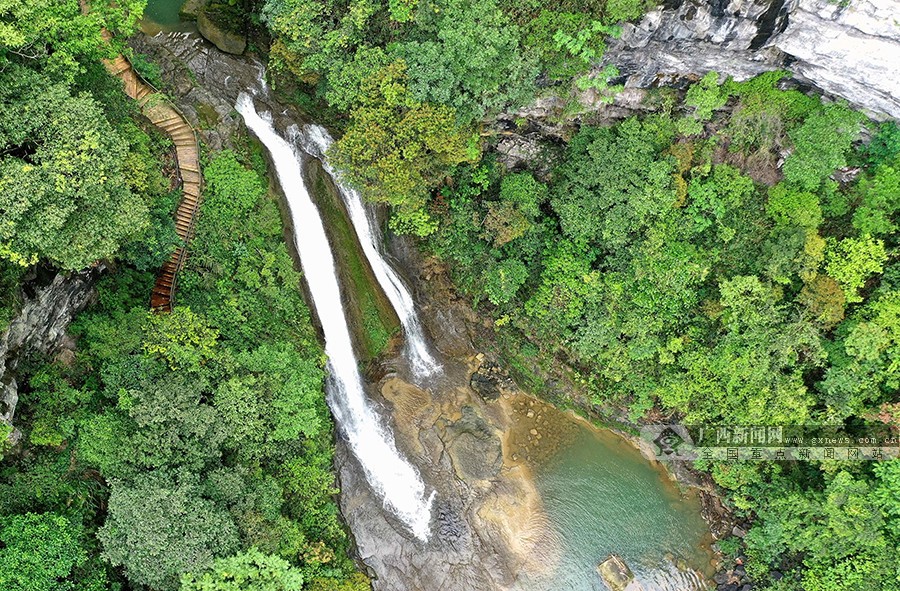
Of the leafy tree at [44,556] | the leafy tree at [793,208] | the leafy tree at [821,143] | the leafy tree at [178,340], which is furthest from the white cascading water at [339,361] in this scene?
the leafy tree at [821,143]

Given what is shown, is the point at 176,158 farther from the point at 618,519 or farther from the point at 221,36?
the point at 618,519

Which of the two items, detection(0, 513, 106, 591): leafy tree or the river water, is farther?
the river water

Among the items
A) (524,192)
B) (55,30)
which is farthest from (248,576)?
(524,192)

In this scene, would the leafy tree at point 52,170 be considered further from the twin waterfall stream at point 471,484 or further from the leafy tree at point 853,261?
the leafy tree at point 853,261

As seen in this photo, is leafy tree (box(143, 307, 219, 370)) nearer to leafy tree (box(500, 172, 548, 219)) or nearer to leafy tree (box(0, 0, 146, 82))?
leafy tree (box(0, 0, 146, 82))

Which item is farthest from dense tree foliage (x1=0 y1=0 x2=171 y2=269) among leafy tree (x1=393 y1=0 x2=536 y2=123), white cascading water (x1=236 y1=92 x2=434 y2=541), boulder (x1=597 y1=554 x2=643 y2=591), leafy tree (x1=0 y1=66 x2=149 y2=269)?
boulder (x1=597 y1=554 x2=643 y2=591)

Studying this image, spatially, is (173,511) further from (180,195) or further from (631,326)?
(631,326)
